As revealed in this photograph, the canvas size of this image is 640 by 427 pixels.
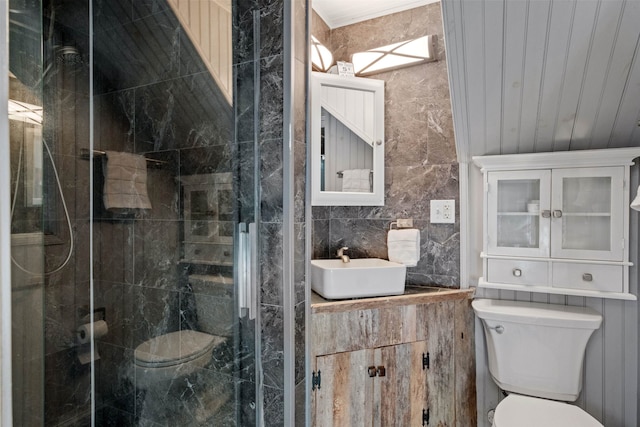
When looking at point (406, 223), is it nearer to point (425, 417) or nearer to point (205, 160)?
point (425, 417)

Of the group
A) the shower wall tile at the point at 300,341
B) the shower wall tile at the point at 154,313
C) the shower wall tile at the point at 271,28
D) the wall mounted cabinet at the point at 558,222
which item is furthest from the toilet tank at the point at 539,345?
the shower wall tile at the point at 271,28

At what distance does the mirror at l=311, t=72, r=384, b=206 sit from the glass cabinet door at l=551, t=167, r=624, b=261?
84 centimetres

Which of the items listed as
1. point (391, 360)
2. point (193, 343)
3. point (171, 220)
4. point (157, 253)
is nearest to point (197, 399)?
point (193, 343)

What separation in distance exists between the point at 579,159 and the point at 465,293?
796 mm

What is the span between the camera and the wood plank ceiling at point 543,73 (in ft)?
3.93

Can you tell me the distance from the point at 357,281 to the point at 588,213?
109cm

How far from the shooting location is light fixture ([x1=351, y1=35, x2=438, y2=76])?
1915mm

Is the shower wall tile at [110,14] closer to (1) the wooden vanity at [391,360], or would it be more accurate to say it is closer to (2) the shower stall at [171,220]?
(2) the shower stall at [171,220]

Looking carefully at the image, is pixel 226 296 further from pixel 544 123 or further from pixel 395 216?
pixel 544 123

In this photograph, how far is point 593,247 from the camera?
1625 millimetres

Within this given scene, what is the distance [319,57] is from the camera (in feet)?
6.40

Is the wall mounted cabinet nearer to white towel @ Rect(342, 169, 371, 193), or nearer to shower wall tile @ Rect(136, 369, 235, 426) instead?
white towel @ Rect(342, 169, 371, 193)

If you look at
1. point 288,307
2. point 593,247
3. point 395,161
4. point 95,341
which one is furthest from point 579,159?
point 95,341

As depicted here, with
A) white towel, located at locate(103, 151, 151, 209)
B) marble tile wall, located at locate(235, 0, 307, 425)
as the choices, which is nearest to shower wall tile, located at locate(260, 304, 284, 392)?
marble tile wall, located at locate(235, 0, 307, 425)
